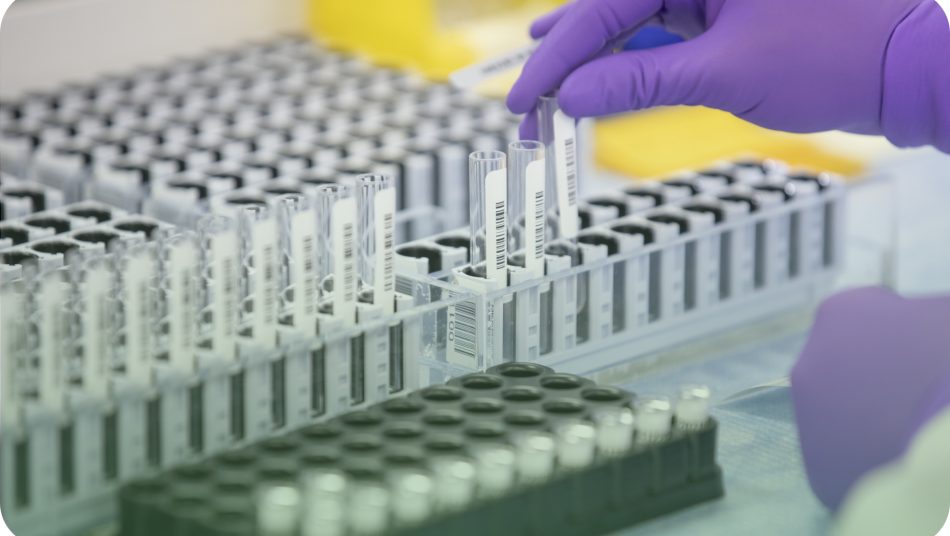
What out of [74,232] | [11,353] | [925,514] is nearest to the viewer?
[925,514]

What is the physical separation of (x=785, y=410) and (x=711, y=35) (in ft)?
2.03

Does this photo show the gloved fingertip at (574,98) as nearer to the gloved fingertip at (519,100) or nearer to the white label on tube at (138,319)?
the gloved fingertip at (519,100)

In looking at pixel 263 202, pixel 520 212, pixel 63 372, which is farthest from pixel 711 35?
pixel 63 372

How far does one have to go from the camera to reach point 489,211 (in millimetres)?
2250

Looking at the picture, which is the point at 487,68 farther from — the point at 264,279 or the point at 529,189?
the point at 264,279

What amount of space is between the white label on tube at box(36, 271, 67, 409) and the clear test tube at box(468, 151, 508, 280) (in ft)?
2.19

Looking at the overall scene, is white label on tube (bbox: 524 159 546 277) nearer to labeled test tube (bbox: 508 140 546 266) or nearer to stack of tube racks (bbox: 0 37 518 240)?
labeled test tube (bbox: 508 140 546 266)

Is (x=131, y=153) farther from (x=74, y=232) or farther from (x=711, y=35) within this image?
(x=711, y=35)

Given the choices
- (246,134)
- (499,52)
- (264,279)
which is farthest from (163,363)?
(499,52)

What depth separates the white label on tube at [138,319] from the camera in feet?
6.27

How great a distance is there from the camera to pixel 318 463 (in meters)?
1.85

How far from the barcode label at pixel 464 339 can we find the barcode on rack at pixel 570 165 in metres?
0.32

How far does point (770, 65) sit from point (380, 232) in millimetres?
729

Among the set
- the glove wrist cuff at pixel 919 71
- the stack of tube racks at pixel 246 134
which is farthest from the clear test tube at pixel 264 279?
the glove wrist cuff at pixel 919 71
